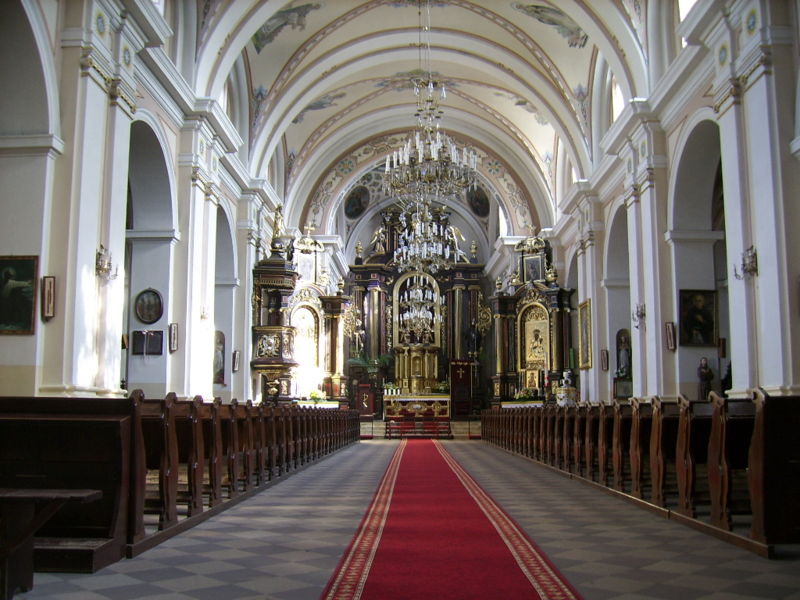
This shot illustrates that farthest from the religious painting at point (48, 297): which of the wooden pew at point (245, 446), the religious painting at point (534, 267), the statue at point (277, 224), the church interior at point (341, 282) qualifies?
the religious painting at point (534, 267)

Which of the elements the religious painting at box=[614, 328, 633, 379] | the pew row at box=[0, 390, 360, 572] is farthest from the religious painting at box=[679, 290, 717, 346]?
the pew row at box=[0, 390, 360, 572]

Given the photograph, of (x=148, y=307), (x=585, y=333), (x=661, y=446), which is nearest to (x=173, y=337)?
(x=148, y=307)

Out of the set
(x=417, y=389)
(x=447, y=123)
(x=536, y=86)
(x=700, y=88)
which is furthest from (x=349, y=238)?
(x=700, y=88)

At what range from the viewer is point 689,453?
570cm

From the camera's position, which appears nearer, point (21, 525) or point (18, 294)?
point (21, 525)

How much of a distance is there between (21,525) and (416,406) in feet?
64.7

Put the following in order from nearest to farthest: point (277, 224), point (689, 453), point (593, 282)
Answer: point (689, 453)
point (593, 282)
point (277, 224)

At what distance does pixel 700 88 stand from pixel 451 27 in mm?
7493

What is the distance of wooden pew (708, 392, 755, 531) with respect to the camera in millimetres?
5016

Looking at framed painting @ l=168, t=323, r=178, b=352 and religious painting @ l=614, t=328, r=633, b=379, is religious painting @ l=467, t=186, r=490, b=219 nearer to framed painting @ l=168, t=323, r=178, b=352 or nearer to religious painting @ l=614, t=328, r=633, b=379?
religious painting @ l=614, t=328, r=633, b=379

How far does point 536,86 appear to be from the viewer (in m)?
17.6

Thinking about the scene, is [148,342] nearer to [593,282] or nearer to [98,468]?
[98,468]

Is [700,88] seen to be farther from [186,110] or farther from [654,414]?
[186,110]

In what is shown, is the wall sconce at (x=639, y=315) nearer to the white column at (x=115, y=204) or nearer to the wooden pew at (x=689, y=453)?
the wooden pew at (x=689, y=453)
